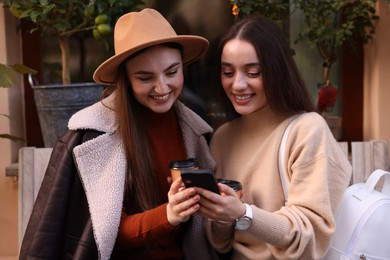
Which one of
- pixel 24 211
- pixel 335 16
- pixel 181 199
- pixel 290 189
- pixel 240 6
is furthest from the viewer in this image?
pixel 335 16

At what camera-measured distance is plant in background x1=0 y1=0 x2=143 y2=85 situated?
2.22 metres

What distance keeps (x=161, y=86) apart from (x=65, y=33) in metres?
1.02

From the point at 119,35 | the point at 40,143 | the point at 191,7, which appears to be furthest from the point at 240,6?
the point at 40,143

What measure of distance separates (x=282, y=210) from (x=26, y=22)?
5.88ft

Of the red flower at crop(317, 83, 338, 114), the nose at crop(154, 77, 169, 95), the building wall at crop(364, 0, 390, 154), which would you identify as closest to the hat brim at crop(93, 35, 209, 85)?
the nose at crop(154, 77, 169, 95)

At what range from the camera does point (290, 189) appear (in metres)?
1.46

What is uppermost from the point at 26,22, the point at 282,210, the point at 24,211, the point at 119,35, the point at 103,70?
the point at 26,22

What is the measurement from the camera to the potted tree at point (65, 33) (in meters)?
2.29

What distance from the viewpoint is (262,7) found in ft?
8.18

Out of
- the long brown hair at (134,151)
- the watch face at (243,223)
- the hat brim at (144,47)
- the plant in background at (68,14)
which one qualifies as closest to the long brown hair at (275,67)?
the hat brim at (144,47)

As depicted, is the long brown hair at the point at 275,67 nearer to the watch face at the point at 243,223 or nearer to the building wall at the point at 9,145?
the watch face at the point at 243,223

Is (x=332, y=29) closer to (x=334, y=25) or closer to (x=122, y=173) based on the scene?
(x=334, y=25)

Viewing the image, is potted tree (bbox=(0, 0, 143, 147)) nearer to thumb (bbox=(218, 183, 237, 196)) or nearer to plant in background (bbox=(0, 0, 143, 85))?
plant in background (bbox=(0, 0, 143, 85))

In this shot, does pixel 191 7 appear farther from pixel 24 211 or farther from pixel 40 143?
pixel 24 211
